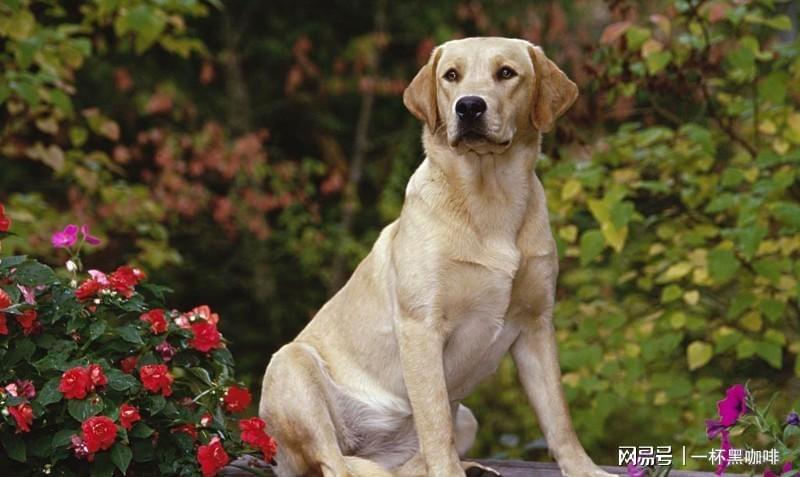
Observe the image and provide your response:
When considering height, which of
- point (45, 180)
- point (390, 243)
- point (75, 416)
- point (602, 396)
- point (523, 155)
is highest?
point (523, 155)

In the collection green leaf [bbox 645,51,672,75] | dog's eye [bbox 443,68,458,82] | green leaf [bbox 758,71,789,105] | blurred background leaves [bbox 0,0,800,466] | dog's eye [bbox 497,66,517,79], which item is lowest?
blurred background leaves [bbox 0,0,800,466]

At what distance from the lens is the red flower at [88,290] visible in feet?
9.97

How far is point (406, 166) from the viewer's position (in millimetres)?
8055

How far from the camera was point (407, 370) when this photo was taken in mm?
2979

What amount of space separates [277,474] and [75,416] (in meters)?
0.63

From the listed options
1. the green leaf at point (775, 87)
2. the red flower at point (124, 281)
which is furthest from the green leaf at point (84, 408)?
the green leaf at point (775, 87)

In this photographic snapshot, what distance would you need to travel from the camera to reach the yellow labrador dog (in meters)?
2.94

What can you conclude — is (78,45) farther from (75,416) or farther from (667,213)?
(667,213)

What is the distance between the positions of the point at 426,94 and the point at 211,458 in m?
1.05

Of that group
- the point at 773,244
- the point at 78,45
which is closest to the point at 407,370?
the point at 773,244

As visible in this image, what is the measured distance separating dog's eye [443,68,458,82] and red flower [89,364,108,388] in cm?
110

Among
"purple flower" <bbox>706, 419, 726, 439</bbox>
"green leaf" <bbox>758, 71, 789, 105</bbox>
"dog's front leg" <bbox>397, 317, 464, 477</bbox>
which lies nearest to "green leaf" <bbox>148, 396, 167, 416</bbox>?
"dog's front leg" <bbox>397, 317, 464, 477</bbox>

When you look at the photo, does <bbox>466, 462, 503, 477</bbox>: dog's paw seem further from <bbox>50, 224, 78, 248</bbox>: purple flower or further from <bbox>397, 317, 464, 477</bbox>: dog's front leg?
<bbox>50, 224, 78, 248</bbox>: purple flower

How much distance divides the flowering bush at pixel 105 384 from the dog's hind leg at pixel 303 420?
0.08m
